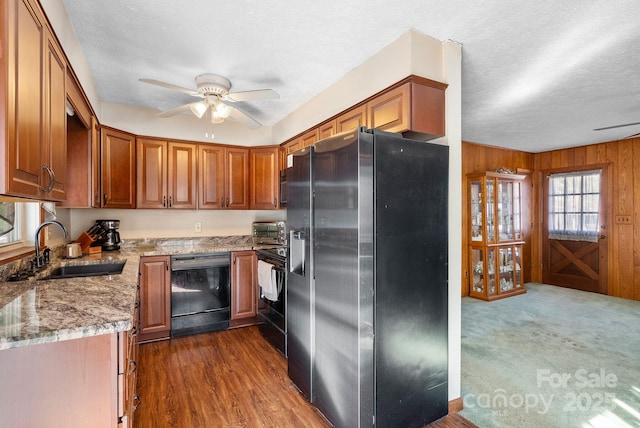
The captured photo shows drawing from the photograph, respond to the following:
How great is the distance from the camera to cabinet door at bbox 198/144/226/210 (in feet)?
12.2

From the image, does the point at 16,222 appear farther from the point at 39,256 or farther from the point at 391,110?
the point at 391,110

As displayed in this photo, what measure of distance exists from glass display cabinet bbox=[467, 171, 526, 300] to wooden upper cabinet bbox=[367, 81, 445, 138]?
3194 millimetres

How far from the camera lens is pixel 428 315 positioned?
196 centimetres

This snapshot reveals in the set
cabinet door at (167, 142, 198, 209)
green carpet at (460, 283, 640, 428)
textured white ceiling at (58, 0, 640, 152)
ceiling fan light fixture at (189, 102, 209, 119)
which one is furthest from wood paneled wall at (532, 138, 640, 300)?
cabinet door at (167, 142, 198, 209)

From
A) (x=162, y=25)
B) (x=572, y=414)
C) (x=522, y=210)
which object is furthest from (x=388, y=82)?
(x=522, y=210)

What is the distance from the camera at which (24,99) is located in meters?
1.19

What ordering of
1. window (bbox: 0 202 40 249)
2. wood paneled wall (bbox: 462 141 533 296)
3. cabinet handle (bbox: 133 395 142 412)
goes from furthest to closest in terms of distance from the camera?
wood paneled wall (bbox: 462 141 533 296), window (bbox: 0 202 40 249), cabinet handle (bbox: 133 395 142 412)

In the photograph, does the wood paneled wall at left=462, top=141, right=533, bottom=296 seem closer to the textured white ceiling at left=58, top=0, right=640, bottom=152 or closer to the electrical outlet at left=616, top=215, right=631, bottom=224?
the electrical outlet at left=616, top=215, right=631, bottom=224

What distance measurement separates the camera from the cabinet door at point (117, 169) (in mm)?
3010

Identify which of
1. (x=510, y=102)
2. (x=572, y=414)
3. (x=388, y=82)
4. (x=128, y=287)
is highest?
(x=510, y=102)

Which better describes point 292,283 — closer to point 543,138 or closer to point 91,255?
point 91,255

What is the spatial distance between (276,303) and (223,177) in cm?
181

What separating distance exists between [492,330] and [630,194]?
361 centimetres

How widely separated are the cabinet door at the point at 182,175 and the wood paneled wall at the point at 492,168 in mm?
4115
